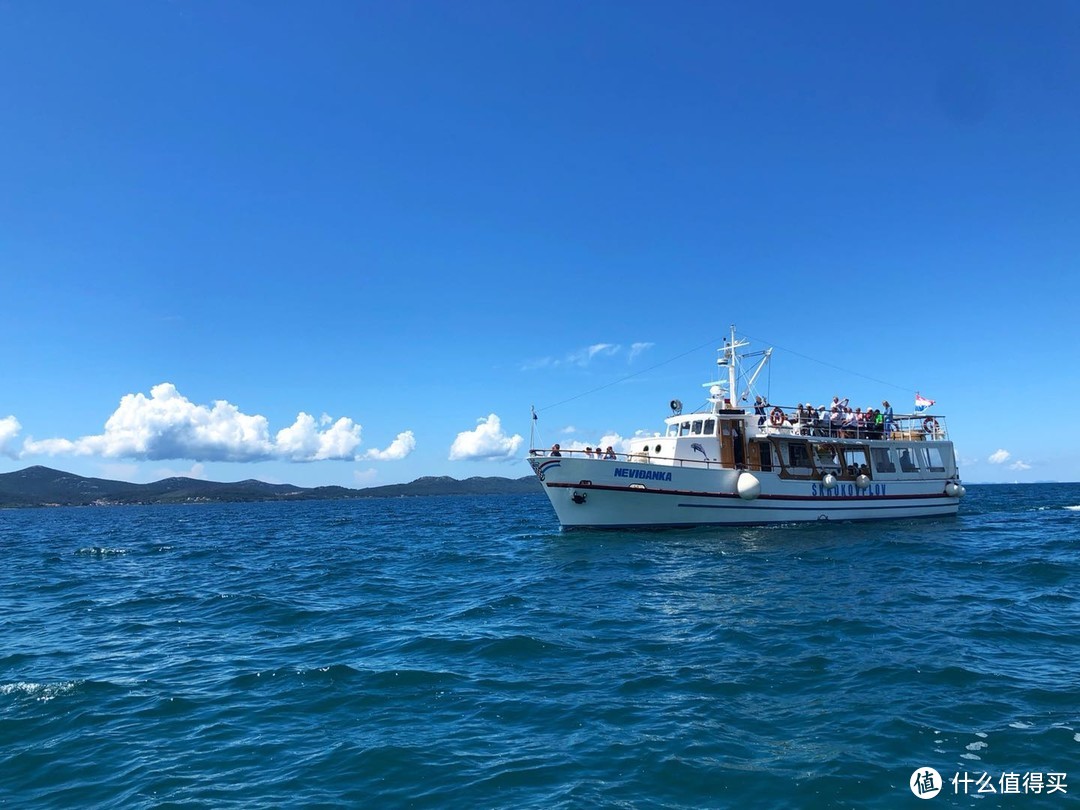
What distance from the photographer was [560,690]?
900 centimetres

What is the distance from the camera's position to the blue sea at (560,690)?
6.42m

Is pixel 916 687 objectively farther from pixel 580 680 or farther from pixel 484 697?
pixel 484 697

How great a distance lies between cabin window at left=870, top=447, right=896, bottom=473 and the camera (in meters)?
35.3

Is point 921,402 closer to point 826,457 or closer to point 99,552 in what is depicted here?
point 826,457

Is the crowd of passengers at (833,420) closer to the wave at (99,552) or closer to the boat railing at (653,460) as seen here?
the boat railing at (653,460)

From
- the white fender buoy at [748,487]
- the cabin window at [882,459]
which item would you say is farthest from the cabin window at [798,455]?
the cabin window at [882,459]

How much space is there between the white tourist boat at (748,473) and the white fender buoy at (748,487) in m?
0.05

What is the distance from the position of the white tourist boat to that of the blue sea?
8.97m

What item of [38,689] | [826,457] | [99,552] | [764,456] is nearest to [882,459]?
[826,457]

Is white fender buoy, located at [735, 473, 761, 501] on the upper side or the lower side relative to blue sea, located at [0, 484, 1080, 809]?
upper

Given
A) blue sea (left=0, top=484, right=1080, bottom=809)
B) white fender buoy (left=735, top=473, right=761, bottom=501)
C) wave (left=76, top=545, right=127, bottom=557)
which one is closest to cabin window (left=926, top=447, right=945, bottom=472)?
white fender buoy (left=735, top=473, right=761, bottom=501)

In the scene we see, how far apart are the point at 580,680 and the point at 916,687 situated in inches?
183

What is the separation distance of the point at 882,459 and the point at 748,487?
11.9 m

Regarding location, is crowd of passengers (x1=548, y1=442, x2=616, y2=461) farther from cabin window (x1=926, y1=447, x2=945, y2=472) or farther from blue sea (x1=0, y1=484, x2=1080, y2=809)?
cabin window (x1=926, y1=447, x2=945, y2=472)
